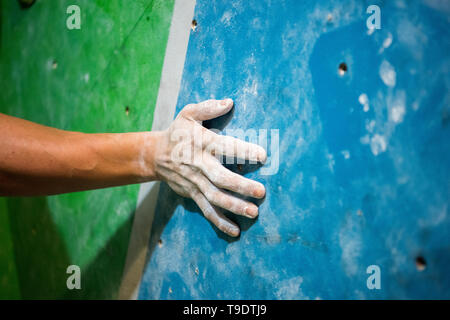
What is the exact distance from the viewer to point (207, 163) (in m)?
0.76

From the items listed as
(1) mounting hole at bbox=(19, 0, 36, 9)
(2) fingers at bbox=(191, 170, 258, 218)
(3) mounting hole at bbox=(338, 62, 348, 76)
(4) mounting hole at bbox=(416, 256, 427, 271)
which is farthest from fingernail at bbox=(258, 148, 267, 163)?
(1) mounting hole at bbox=(19, 0, 36, 9)

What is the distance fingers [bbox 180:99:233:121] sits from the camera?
2.56 feet

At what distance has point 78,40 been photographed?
1281mm

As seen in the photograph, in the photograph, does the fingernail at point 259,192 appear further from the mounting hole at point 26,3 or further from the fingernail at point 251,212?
the mounting hole at point 26,3

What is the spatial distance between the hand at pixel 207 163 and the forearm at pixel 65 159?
0.07 metres

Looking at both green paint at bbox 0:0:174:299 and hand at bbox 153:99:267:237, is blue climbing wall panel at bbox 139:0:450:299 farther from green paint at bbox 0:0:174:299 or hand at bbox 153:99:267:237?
green paint at bbox 0:0:174:299

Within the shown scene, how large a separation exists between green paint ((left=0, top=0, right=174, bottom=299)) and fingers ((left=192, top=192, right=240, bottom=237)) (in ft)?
1.14

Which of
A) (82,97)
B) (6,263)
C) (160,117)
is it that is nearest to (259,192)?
(160,117)

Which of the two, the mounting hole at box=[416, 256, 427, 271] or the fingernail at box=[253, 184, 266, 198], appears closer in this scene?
the mounting hole at box=[416, 256, 427, 271]

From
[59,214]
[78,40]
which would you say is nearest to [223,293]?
[59,214]

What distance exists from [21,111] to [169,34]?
1147 mm

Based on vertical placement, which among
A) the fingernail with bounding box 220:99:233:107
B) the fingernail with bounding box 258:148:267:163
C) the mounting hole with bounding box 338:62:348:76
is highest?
the fingernail with bounding box 220:99:233:107

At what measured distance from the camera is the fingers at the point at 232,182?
2.39 feet

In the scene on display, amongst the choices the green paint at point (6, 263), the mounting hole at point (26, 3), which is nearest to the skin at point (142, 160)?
the mounting hole at point (26, 3)
